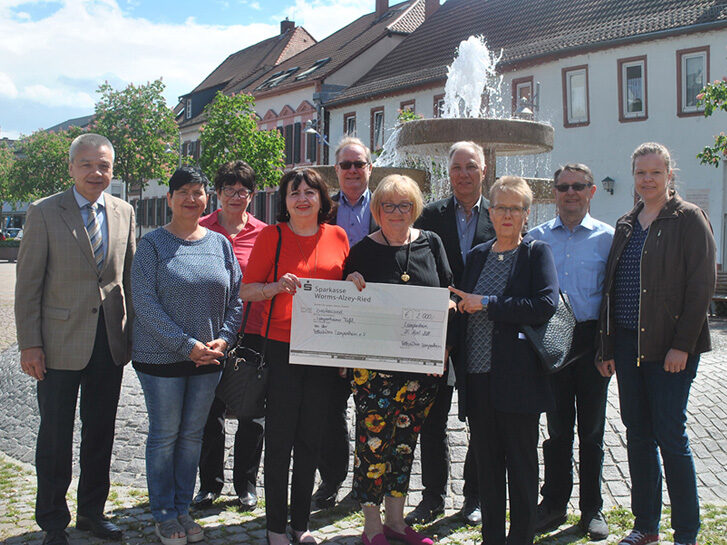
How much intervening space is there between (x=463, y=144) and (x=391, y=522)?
2.42m

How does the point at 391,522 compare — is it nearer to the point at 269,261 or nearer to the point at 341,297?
the point at 341,297

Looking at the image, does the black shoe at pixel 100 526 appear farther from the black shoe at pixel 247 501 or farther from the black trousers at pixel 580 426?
the black trousers at pixel 580 426

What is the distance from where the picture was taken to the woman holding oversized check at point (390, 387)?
4340 millimetres

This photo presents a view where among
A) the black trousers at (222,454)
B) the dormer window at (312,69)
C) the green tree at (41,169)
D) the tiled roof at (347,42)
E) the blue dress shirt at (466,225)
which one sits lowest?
the black trousers at (222,454)

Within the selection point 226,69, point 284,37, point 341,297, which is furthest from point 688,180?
point 226,69

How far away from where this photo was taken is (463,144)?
5.06 m

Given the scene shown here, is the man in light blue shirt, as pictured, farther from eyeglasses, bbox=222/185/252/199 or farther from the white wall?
the white wall

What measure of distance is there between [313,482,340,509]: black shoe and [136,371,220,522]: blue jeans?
89 centimetres

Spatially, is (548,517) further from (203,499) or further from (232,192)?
(232,192)

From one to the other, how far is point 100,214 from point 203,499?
2010 mm

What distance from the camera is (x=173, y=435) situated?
15.0 ft

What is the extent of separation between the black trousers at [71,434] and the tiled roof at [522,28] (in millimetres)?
22171

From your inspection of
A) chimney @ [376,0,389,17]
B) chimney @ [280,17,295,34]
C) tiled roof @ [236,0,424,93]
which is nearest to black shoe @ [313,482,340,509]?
tiled roof @ [236,0,424,93]

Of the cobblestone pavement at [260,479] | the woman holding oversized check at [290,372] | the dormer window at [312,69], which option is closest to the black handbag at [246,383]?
the woman holding oversized check at [290,372]
